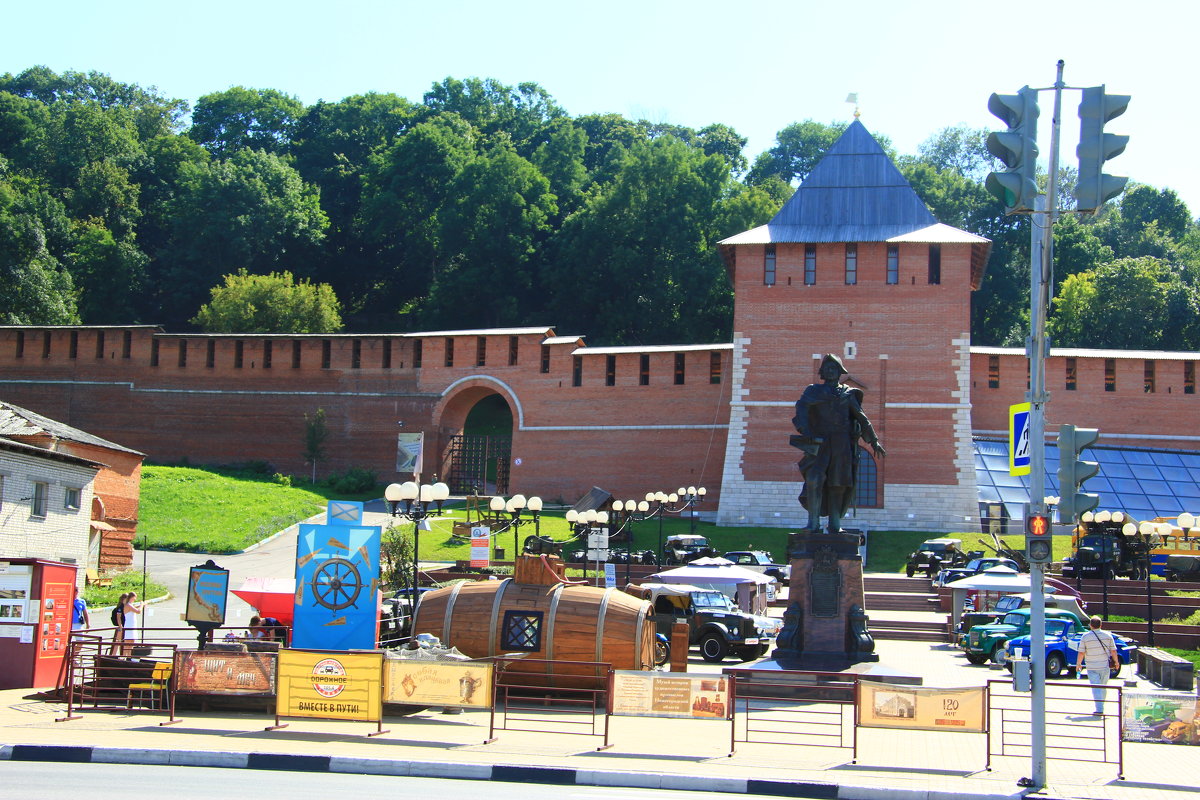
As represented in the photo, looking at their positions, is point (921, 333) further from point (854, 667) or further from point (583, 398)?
point (854, 667)

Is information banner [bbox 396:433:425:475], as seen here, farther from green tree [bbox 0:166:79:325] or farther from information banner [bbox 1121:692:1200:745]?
information banner [bbox 1121:692:1200:745]

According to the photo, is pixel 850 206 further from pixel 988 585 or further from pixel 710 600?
pixel 710 600

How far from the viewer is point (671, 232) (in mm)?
60750

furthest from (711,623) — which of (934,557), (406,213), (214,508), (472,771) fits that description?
(406,213)

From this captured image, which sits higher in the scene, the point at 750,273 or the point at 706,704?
the point at 750,273

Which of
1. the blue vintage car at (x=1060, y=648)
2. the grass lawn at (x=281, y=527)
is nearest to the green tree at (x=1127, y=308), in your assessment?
the grass lawn at (x=281, y=527)

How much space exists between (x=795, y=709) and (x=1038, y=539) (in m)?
4.46

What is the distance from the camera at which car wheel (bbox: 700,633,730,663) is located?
21688 mm

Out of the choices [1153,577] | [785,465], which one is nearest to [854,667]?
[1153,577]

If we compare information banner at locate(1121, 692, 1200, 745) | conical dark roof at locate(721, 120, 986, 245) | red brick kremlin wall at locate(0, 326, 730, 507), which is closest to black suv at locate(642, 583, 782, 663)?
information banner at locate(1121, 692, 1200, 745)

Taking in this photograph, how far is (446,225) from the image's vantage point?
6444 centimetres

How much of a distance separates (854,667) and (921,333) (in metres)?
25.2

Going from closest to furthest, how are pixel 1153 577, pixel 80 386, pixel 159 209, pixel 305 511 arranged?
1. pixel 1153 577
2. pixel 305 511
3. pixel 80 386
4. pixel 159 209

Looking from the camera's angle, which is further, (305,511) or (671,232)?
(671,232)
